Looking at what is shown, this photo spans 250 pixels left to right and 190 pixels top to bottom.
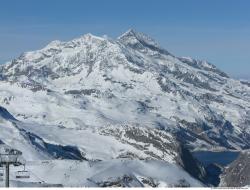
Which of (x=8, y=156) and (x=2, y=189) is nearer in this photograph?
(x=2, y=189)
